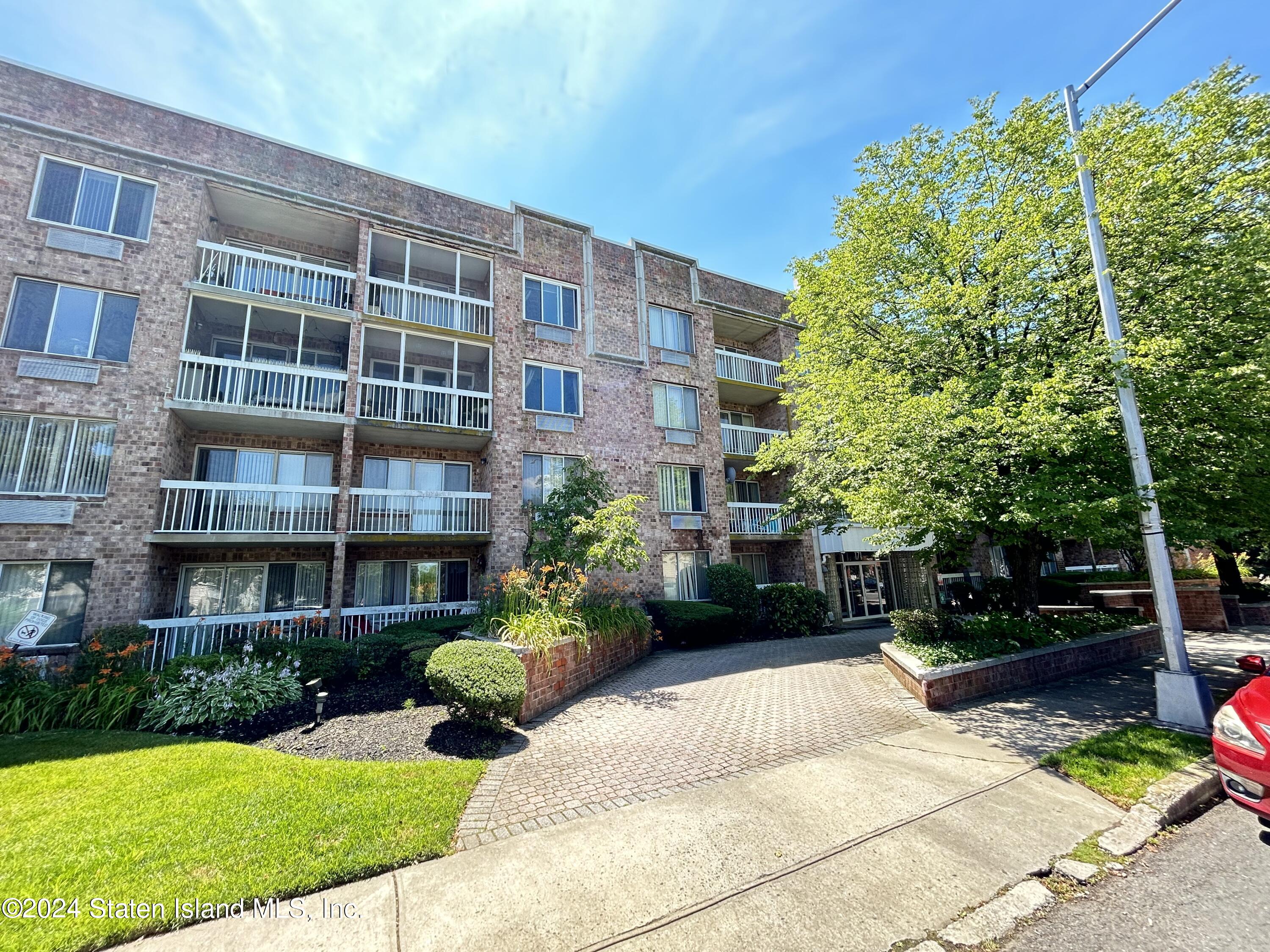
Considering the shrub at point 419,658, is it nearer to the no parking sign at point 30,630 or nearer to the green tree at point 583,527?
the green tree at point 583,527

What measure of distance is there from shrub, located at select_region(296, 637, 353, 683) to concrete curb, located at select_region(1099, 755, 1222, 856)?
435 inches

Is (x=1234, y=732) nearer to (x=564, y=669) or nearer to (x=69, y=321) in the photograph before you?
(x=564, y=669)

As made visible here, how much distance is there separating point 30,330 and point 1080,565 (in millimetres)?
45541

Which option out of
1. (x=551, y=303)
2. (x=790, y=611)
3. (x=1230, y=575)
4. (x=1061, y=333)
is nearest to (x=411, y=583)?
(x=551, y=303)

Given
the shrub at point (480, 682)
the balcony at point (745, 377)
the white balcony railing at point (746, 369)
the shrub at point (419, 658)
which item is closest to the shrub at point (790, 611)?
the balcony at point (745, 377)

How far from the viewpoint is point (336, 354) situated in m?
15.0

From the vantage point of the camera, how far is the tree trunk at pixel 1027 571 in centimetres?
1066

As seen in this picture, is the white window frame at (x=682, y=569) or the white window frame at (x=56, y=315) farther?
the white window frame at (x=682, y=569)

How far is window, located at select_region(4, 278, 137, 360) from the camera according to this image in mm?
10867

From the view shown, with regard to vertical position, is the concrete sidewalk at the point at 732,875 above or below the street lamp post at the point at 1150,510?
below

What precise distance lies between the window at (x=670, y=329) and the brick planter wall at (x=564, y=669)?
11.2 metres

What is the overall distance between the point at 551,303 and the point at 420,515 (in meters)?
8.07

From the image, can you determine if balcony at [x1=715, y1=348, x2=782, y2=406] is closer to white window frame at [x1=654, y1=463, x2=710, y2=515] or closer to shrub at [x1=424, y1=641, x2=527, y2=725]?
white window frame at [x1=654, y1=463, x2=710, y2=515]

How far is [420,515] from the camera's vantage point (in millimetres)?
13820
